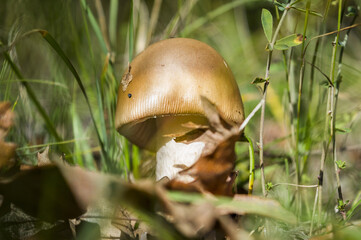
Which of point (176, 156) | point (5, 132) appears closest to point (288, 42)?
point (176, 156)

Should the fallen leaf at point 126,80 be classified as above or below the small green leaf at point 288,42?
below

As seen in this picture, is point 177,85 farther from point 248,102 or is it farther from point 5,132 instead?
point 248,102

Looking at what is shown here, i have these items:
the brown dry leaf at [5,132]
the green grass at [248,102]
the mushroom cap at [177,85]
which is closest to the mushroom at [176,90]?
the mushroom cap at [177,85]

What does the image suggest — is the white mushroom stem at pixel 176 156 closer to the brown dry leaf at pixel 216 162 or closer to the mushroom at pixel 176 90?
the mushroom at pixel 176 90

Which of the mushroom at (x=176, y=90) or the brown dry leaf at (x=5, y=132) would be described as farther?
the mushroom at (x=176, y=90)

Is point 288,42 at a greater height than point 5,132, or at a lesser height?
greater

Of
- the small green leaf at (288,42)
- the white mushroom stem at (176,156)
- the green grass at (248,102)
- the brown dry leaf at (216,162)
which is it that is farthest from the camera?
the white mushroom stem at (176,156)

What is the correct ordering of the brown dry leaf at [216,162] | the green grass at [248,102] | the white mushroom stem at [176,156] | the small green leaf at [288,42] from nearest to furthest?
the brown dry leaf at [216,162] → the small green leaf at [288,42] → the green grass at [248,102] → the white mushroom stem at [176,156]
